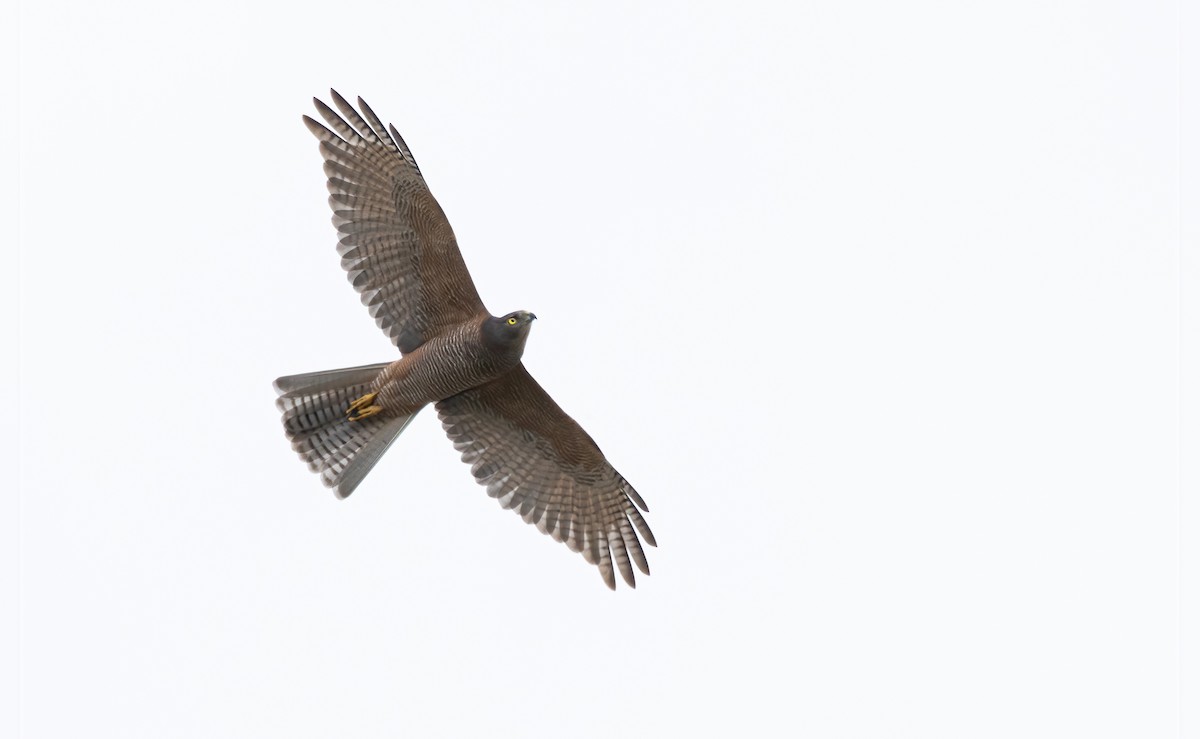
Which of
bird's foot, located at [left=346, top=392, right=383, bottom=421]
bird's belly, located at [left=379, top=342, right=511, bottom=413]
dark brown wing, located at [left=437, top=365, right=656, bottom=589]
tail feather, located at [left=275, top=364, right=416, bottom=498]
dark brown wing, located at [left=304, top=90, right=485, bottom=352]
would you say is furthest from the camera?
dark brown wing, located at [left=437, top=365, right=656, bottom=589]

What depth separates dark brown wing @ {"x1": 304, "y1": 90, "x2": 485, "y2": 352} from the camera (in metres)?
18.2

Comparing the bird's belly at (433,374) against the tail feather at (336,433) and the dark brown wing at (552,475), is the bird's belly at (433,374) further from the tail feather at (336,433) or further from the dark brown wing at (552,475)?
the dark brown wing at (552,475)

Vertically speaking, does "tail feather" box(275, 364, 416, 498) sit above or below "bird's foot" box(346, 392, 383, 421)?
below

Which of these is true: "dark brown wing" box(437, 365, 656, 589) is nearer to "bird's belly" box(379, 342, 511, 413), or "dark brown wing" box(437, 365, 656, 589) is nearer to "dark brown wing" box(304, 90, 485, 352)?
"bird's belly" box(379, 342, 511, 413)

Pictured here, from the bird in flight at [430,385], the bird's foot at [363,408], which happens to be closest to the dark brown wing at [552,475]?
the bird in flight at [430,385]

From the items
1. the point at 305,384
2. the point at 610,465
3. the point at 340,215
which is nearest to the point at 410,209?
the point at 340,215

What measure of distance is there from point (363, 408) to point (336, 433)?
433mm

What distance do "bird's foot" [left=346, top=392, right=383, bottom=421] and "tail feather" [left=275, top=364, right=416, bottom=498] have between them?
0.06 metres

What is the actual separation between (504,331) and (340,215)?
2.07 m

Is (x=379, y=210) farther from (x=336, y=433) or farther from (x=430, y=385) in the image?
(x=336, y=433)

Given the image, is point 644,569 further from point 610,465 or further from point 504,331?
point 504,331

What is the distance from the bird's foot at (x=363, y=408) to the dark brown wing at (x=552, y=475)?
0.81 metres

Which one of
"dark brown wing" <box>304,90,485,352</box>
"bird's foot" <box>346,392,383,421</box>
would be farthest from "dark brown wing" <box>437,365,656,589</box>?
"dark brown wing" <box>304,90,485,352</box>

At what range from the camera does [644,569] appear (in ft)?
64.4
